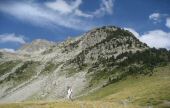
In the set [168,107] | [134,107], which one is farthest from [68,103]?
[168,107]

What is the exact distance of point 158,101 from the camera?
124 meters

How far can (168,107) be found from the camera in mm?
107062

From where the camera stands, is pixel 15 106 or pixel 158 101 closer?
pixel 15 106

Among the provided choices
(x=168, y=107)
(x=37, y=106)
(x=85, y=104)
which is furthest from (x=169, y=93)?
(x=37, y=106)

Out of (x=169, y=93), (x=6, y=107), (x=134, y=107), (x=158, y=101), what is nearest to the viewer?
(x=6, y=107)

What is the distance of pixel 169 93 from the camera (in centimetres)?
14275

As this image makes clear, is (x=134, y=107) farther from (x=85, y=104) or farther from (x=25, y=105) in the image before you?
(x=25, y=105)

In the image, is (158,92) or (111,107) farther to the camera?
(158,92)

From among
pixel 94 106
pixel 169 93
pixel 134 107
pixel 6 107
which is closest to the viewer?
pixel 6 107

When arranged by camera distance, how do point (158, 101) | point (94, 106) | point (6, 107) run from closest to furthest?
1. point (6, 107)
2. point (94, 106)
3. point (158, 101)

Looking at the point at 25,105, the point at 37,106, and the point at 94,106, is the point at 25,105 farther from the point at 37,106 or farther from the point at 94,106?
the point at 94,106

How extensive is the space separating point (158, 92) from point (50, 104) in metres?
69.1

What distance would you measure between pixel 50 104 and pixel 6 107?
12.3 m

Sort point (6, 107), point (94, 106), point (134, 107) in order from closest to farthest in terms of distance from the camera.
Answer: point (6, 107), point (94, 106), point (134, 107)
